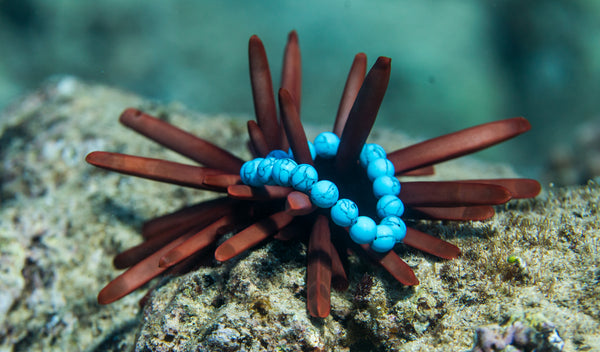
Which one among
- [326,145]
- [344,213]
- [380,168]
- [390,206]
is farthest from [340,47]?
[344,213]

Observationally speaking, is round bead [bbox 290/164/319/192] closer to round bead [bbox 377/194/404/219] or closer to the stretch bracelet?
the stretch bracelet

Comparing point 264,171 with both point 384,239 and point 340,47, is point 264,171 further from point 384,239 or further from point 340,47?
point 340,47

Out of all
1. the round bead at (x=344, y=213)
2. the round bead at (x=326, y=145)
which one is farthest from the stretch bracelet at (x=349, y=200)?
the round bead at (x=326, y=145)

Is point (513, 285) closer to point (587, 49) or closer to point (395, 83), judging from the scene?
point (395, 83)

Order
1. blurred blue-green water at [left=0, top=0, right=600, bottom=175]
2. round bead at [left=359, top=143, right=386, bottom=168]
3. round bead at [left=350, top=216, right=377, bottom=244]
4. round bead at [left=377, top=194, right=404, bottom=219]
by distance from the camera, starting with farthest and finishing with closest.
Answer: blurred blue-green water at [left=0, top=0, right=600, bottom=175]
round bead at [left=359, top=143, right=386, bottom=168]
round bead at [left=377, top=194, right=404, bottom=219]
round bead at [left=350, top=216, right=377, bottom=244]

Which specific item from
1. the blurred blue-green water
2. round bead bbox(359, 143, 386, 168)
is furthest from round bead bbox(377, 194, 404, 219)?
the blurred blue-green water
